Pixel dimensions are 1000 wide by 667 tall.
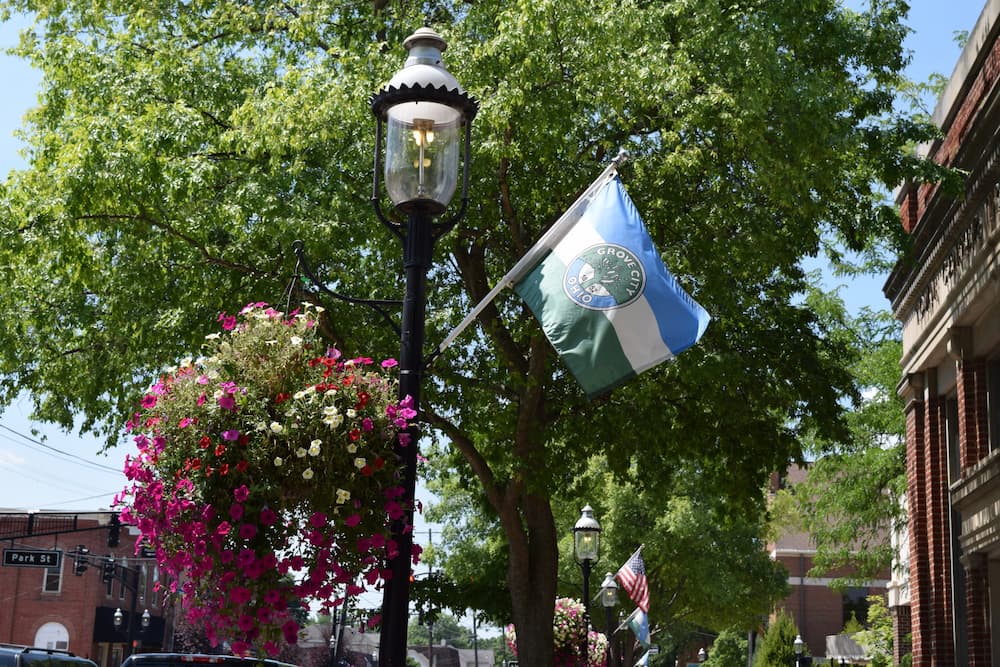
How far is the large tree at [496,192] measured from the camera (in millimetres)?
15422

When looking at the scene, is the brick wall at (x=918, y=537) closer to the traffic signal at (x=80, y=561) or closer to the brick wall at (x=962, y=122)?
the brick wall at (x=962, y=122)

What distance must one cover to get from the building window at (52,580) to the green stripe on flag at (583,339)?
54.2 metres

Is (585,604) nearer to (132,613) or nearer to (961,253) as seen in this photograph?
(961,253)

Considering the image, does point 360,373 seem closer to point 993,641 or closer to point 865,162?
point 865,162

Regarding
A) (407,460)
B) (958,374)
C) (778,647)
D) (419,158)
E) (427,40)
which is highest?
(958,374)

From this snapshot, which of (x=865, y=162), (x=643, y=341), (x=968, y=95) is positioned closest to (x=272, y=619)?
(x=643, y=341)

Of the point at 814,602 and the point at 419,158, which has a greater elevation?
the point at 419,158

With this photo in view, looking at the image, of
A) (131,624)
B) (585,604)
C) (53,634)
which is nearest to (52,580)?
(53,634)

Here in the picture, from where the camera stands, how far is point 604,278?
7922 mm

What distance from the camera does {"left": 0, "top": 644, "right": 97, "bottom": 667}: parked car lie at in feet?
42.5

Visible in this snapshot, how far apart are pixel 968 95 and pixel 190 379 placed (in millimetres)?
13768

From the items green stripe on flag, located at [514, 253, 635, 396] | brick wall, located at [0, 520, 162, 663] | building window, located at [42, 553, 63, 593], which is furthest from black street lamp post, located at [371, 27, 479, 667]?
building window, located at [42, 553, 63, 593]

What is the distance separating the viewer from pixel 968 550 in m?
17.5

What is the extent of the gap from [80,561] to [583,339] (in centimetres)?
5052
